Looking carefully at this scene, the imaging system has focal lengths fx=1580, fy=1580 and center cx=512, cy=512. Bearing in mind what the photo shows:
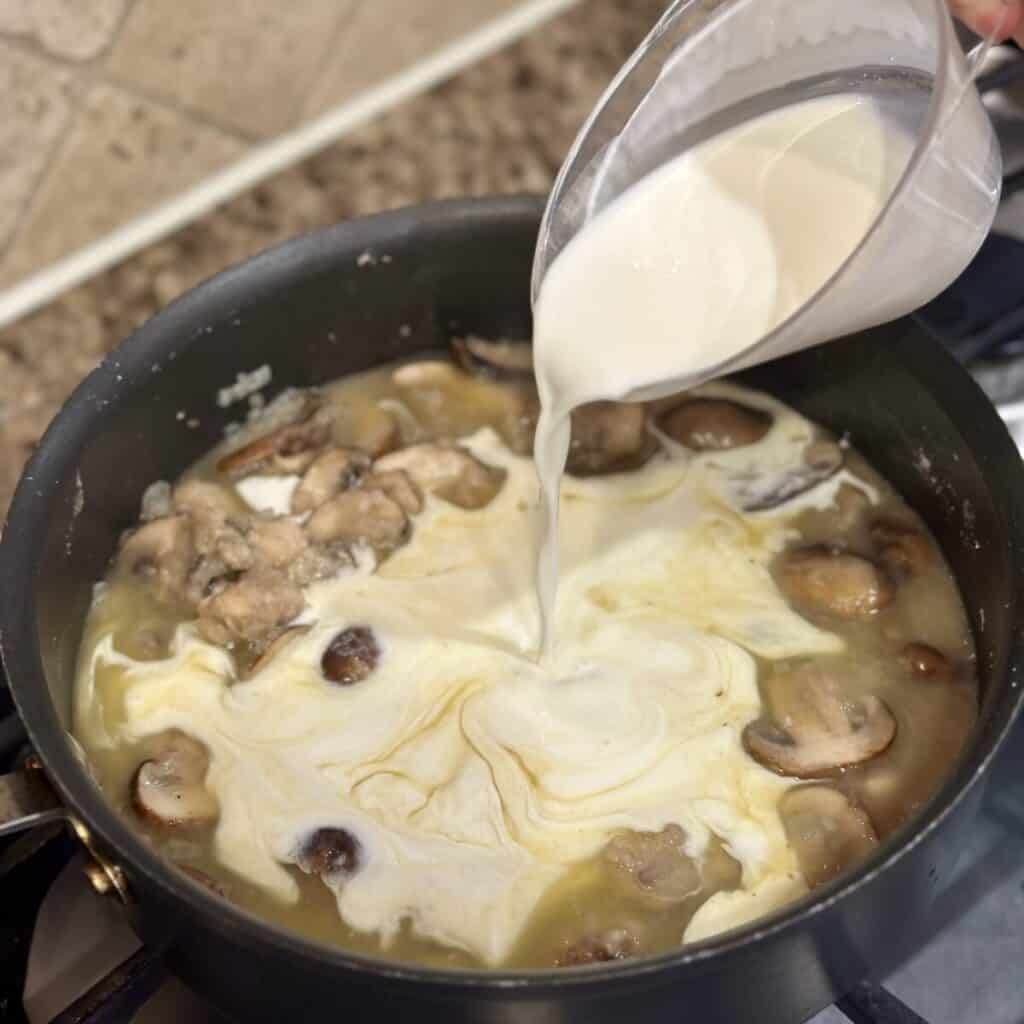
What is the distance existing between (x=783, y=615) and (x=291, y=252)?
608 millimetres

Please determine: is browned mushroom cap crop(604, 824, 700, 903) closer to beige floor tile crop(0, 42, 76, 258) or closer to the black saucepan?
the black saucepan

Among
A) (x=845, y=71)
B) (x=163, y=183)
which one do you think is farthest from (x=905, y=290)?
(x=163, y=183)

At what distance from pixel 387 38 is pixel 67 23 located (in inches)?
23.5

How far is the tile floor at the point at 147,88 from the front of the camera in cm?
248

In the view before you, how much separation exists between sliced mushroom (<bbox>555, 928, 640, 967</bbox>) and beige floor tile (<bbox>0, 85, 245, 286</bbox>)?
178 cm

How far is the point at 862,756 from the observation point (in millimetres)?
1376

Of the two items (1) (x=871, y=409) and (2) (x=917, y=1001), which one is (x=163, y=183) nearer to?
(1) (x=871, y=409)

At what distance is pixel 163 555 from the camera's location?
1566 mm

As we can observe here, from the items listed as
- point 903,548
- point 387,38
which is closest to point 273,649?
point 903,548

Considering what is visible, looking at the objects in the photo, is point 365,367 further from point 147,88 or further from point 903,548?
point 147,88

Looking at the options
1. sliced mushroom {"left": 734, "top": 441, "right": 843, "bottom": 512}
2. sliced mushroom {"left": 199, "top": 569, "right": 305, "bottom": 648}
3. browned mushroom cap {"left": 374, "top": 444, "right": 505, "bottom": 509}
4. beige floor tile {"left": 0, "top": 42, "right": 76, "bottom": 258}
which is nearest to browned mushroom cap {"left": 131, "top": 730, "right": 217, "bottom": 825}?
sliced mushroom {"left": 199, "top": 569, "right": 305, "bottom": 648}

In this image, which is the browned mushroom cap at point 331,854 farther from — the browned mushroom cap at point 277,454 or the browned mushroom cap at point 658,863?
the browned mushroom cap at point 277,454

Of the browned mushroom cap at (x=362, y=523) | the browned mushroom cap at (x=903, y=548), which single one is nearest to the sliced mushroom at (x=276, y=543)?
the browned mushroom cap at (x=362, y=523)

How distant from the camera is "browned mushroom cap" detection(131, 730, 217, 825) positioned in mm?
1347
